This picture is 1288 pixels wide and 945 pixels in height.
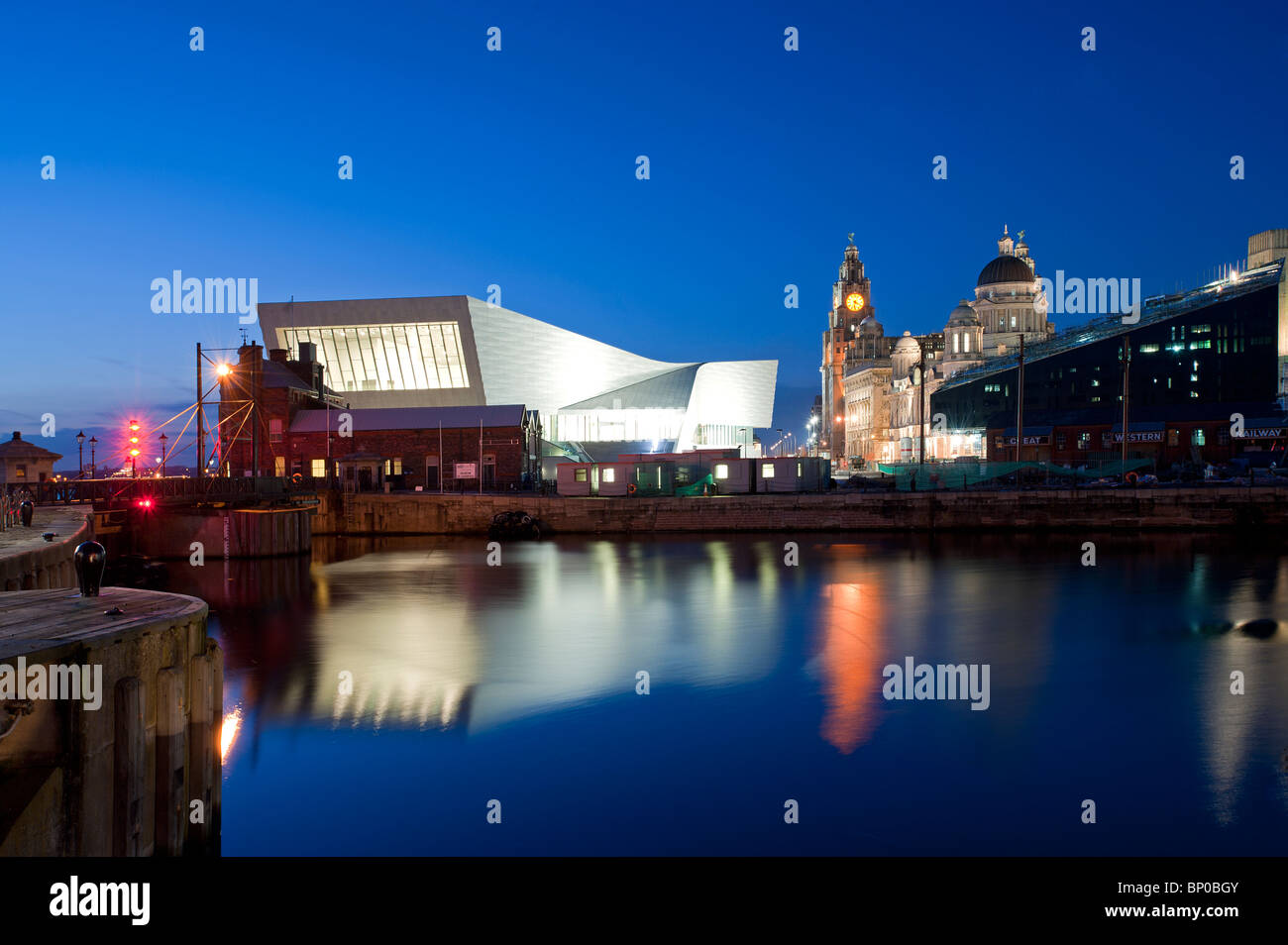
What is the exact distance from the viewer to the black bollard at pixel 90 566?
968 cm

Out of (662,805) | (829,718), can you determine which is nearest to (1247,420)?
(829,718)

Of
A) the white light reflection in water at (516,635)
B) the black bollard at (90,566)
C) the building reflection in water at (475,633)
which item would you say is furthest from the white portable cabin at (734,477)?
the black bollard at (90,566)

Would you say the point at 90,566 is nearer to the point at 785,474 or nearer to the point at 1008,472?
the point at 785,474

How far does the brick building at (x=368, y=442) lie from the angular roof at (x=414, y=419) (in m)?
0.06

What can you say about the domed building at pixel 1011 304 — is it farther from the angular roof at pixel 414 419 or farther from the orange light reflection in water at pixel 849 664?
the orange light reflection in water at pixel 849 664

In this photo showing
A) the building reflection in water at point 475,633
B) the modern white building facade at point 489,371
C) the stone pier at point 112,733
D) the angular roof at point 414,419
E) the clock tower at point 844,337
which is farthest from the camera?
the clock tower at point 844,337

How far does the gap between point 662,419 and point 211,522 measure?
4401 centimetres

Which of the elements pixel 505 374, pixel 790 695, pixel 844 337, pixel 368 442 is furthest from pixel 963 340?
pixel 790 695

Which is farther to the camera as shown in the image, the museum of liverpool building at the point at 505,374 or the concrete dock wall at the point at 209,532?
the museum of liverpool building at the point at 505,374

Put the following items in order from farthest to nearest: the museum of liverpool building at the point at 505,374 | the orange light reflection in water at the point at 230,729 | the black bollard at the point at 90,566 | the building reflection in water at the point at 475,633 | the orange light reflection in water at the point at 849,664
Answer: the museum of liverpool building at the point at 505,374, the building reflection in water at the point at 475,633, the orange light reflection in water at the point at 849,664, the orange light reflection in water at the point at 230,729, the black bollard at the point at 90,566

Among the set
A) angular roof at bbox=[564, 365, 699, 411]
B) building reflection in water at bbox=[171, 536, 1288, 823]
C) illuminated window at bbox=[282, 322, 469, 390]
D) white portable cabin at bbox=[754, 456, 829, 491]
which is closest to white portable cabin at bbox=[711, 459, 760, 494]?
white portable cabin at bbox=[754, 456, 829, 491]

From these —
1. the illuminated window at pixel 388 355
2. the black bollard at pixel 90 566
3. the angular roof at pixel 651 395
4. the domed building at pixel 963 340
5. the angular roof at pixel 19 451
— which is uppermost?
the domed building at pixel 963 340
